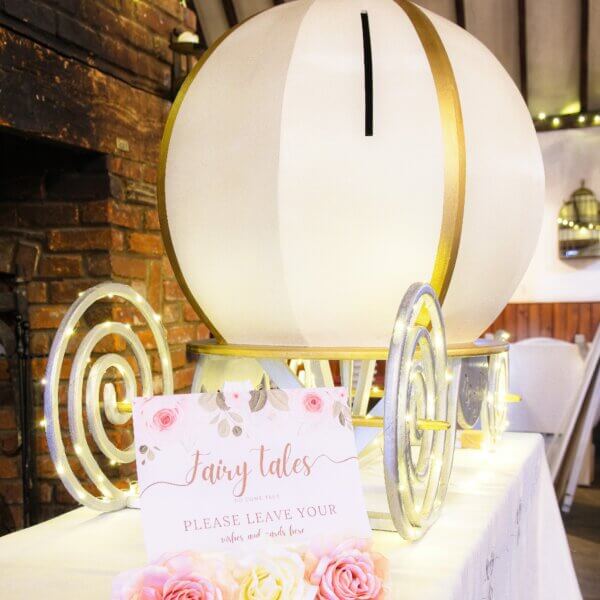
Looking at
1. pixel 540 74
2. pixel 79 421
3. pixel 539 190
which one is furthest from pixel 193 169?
pixel 540 74

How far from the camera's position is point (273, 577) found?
664mm

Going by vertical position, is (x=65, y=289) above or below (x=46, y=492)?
above

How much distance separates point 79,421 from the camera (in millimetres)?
1019

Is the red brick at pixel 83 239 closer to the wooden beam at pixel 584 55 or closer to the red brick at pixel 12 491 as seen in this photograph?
the red brick at pixel 12 491

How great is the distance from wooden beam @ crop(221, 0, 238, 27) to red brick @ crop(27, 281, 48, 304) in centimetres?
430

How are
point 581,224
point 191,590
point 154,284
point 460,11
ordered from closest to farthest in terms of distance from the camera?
point 191,590 < point 154,284 < point 460,11 < point 581,224

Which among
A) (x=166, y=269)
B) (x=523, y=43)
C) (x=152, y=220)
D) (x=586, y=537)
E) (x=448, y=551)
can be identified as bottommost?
(x=586, y=537)

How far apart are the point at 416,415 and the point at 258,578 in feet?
1.16

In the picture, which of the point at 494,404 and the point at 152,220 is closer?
the point at 494,404

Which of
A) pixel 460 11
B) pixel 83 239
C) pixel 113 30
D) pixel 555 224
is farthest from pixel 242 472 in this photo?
pixel 555 224

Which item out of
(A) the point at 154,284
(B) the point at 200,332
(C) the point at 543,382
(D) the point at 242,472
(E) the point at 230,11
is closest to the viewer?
(D) the point at 242,472

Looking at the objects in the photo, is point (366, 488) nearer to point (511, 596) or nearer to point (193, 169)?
point (511, 596)

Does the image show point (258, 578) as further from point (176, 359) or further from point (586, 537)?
point (586, 537)

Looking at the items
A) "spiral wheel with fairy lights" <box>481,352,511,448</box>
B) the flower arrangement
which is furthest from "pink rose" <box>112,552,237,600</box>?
"spiral wheel with fairy lights" <box>481,352,511,448</box>
